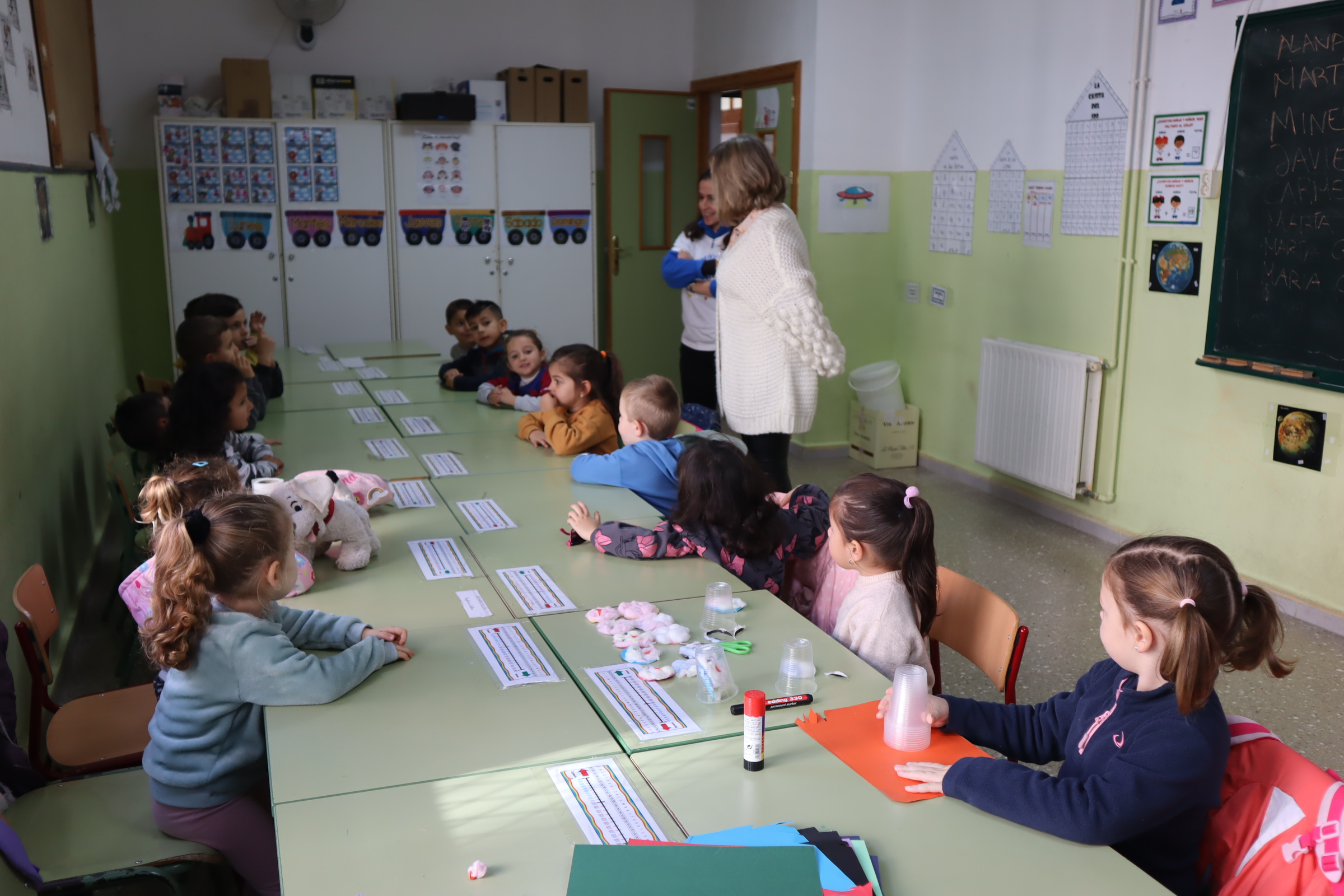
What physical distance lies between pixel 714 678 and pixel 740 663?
0.17 m

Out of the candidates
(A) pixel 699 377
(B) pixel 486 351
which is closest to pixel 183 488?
(B) pixel 486 351

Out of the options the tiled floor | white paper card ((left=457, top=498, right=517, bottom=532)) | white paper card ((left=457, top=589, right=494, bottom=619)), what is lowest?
the tiled floor

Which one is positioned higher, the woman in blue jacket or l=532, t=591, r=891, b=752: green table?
the woman in blue jacket

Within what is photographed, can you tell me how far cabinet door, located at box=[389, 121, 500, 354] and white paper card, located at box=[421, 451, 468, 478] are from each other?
3.33 meters

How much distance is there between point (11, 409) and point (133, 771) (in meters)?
1.37

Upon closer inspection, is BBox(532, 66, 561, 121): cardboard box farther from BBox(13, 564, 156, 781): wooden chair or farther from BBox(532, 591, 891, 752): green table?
BBox(532, 591, 891, 752): green table

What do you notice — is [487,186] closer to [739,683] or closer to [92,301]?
[92,301]

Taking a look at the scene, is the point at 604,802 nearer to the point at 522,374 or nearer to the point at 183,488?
the point at 183,488

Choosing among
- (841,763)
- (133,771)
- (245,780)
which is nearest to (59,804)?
(133,771)

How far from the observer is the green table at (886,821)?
1296 mm

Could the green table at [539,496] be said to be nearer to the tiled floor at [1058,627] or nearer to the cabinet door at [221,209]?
the tiled floor at [1058,627]

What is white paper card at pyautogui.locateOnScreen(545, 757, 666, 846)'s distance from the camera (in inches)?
54.4

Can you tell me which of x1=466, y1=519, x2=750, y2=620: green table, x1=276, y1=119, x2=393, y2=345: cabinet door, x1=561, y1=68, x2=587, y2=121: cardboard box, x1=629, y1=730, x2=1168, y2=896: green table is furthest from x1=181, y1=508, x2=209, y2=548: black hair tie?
x1=561, y1=68, x2=587, y2=121: cardboard box

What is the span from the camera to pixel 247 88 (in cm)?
621
